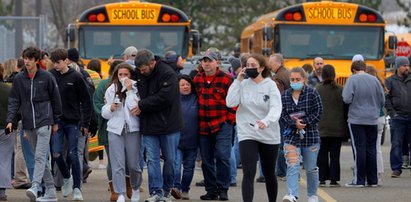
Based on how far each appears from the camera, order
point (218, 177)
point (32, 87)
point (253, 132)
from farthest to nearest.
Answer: point (218, 177), point (32, 87), point (253, 132)

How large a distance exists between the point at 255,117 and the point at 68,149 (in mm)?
2960

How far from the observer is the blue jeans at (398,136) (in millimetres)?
18516

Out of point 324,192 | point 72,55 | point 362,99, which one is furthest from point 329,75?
point 72,55

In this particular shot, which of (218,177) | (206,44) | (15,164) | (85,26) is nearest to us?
(218,177)

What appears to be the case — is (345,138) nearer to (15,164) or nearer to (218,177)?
(218,177)

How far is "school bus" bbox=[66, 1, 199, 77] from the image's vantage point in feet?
85.7

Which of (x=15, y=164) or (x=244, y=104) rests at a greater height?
(x=244, y=104)

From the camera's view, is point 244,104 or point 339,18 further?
point 339,18

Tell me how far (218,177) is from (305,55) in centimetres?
1216

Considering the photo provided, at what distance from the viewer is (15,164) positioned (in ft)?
54.3

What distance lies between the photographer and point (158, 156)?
1368 centimetres

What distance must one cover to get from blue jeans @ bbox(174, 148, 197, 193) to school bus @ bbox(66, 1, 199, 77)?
11.3 meters

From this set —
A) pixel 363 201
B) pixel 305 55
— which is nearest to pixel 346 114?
pixel 363 201

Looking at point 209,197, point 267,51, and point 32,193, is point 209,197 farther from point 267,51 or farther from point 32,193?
point 267,51
